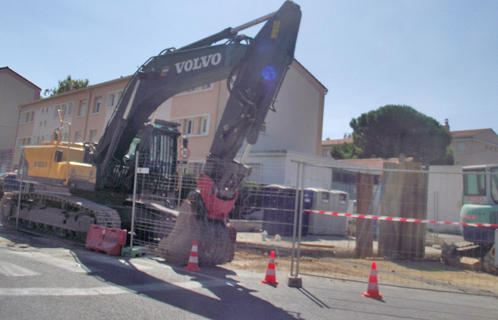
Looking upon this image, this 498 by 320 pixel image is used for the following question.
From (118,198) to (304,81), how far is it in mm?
20027

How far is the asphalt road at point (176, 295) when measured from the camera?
449 centimetres

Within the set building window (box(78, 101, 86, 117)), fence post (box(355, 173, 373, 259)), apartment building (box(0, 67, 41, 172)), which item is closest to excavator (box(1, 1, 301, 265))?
fence post (box(355, 173, 373, 259))

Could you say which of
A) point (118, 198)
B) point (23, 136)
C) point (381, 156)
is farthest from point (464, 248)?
point (23, 136)

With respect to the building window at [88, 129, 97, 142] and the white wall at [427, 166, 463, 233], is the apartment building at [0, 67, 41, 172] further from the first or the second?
the white wall at [427, 166, 463, 233]

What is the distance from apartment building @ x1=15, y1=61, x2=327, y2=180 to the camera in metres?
22.1

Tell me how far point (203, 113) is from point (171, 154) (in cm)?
1217

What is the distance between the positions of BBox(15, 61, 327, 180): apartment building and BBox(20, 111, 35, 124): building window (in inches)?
46.2

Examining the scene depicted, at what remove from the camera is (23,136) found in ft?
123

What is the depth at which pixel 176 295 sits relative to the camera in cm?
529

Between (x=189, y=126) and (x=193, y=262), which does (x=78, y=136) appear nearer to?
(x=189, y=126)

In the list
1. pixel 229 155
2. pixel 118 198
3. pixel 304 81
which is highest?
pixel 304 81

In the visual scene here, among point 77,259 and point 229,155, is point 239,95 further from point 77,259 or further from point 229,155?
point 77,259

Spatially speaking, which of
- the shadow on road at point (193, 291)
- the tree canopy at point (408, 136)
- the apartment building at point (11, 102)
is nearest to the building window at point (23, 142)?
the apartment building at point (11, 102)

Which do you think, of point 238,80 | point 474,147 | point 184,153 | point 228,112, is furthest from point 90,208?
point 474,147
